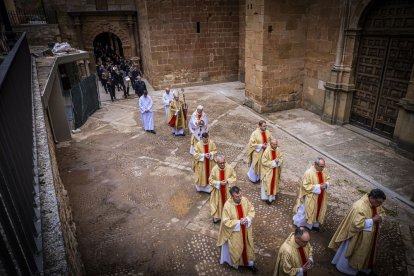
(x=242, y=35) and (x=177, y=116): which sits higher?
(x=242, y=35)

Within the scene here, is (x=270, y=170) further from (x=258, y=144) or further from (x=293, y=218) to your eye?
(x=293, y=218)

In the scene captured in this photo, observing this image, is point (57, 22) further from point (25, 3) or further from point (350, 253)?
point (350, 253)

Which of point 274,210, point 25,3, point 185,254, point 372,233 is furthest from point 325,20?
point 25,3

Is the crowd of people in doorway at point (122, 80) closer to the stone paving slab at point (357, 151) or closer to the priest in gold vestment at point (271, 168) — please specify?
the stone paving slab at point (357, 151)

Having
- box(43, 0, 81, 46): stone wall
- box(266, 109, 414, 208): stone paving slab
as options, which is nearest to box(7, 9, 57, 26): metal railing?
box(43, 0, 81, 46): stone wall

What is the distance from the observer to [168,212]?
6660 mm

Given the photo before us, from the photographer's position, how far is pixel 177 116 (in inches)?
412

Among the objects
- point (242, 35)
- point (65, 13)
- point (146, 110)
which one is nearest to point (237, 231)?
point (146, 110)

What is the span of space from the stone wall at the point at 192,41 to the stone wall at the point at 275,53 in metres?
5.70

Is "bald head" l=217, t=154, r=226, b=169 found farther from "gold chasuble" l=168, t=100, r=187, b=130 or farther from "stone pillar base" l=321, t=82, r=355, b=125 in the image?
"stone pillar base" l=321, t=82, r=355, b=125

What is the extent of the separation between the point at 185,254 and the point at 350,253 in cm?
286

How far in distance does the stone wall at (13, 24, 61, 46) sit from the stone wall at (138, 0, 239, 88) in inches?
253

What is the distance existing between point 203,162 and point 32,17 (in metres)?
19.8

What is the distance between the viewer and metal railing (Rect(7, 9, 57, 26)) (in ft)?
59.9
